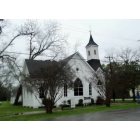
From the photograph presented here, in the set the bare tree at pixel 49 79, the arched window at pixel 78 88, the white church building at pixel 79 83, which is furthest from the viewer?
the arched window at pixel 78 88

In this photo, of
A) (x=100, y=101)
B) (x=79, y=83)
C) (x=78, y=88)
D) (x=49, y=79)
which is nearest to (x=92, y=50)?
(x=79, y=83)

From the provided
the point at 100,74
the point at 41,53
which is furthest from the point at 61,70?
the point at 41,53

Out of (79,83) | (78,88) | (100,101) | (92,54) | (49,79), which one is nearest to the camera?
(49,79)

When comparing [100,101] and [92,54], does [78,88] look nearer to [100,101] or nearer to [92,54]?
[100,101]

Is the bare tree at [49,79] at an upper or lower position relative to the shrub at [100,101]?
upper

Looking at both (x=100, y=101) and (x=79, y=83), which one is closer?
(x=100, y=101)

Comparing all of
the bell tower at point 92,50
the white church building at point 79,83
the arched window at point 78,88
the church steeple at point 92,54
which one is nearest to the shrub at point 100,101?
the white church building at point 79,83

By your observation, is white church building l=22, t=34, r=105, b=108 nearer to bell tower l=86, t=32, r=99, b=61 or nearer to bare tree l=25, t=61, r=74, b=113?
bell tower l=86, t=32, r=99, b=61

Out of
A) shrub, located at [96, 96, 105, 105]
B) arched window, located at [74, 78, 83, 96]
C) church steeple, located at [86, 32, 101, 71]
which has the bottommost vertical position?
shrub, located at [96, 96, 105, 105]

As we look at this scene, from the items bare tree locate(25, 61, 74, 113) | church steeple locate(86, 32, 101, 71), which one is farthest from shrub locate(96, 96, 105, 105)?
bare tree locate(25, 61, 74, 113)

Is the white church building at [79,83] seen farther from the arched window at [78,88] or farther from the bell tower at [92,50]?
the bell tower at [92,50]

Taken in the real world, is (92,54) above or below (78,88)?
above

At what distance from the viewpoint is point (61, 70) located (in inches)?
808

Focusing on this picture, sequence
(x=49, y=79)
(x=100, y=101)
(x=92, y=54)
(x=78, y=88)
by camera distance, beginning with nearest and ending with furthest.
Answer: (x=49, y=79) → (x=100, y=101) → (x=78, y=88) → (x=92, y=54)
